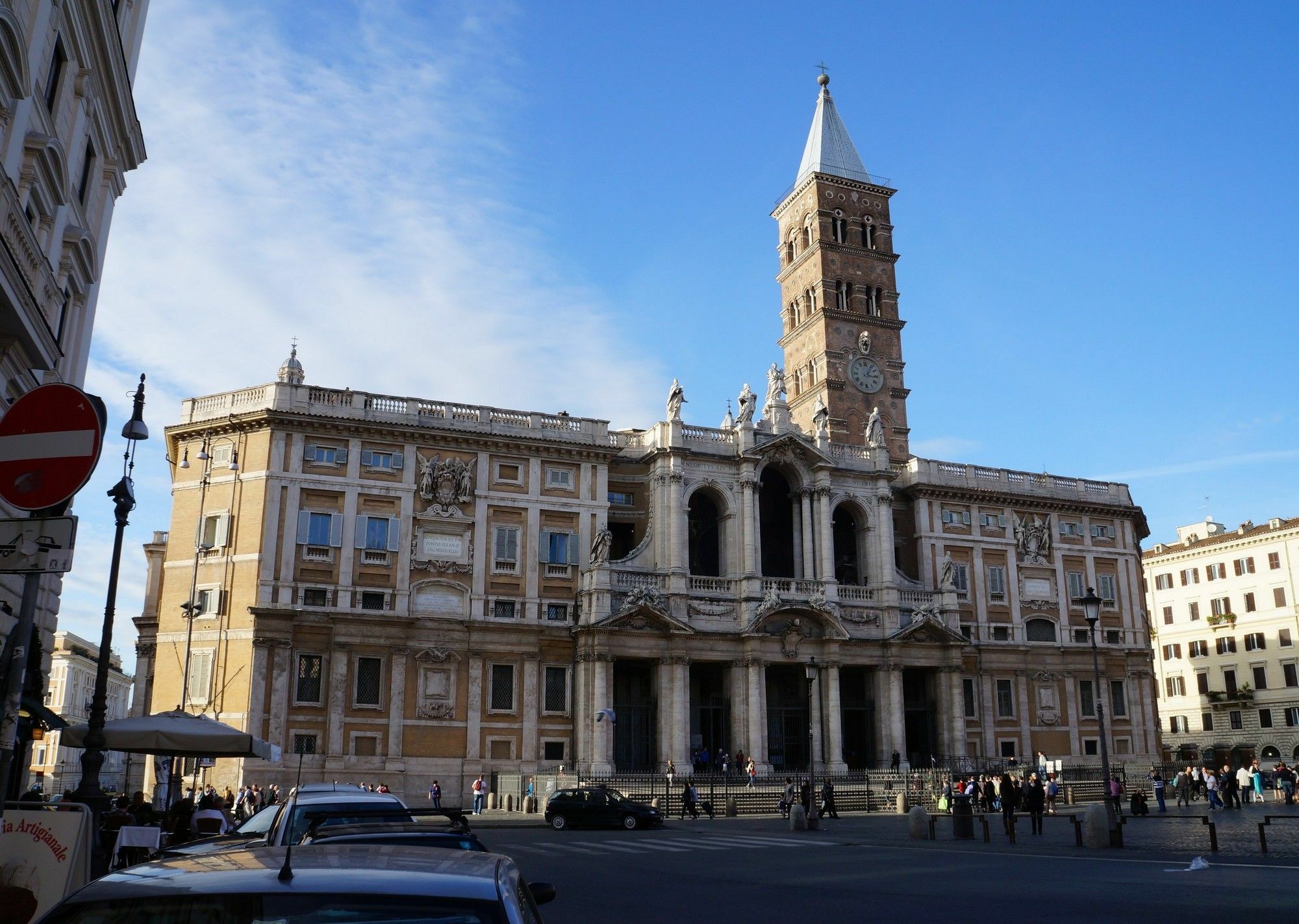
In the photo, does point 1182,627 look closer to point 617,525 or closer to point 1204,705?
point 1204,705

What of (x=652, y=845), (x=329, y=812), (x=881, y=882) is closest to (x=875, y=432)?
(x=652, y=845)

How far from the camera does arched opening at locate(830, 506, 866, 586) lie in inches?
2206

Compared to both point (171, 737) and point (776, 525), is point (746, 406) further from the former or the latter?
point (171, 737)

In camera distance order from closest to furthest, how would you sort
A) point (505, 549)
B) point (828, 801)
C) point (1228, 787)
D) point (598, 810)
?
point (598, 810)
point (828, 801)
point (1228, 787)
point (505, 549)

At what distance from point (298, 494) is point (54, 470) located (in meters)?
40.5

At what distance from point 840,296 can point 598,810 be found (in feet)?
134

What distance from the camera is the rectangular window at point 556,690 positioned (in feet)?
157

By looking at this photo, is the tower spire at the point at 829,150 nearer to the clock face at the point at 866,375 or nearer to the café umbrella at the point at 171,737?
the clock face at the point at 866,375

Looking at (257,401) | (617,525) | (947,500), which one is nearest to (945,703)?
(947,500)

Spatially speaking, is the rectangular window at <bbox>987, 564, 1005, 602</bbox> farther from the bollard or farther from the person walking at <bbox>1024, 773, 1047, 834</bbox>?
the bollard

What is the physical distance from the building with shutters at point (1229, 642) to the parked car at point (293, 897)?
7581 centimetres

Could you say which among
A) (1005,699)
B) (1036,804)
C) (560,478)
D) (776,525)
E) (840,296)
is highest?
(840,296)

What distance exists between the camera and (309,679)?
4453 cm

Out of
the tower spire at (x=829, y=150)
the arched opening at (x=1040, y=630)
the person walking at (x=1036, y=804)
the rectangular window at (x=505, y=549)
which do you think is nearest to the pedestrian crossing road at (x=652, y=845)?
the person walking at (x=1036, y=804)
